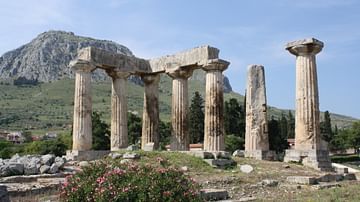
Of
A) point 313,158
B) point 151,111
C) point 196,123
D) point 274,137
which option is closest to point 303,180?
point 313,158

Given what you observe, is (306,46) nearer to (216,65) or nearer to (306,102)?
(306,102)

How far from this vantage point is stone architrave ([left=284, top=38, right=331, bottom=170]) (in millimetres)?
26984

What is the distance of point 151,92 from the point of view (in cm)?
3562

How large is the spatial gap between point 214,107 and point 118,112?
7263 mm

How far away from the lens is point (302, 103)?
90.8 ft

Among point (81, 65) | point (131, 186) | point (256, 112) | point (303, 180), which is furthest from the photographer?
point (256, 112)

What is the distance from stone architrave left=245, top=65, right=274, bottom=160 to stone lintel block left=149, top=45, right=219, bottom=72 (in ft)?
9.72

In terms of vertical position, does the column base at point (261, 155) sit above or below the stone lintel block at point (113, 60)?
below

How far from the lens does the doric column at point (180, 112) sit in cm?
3306

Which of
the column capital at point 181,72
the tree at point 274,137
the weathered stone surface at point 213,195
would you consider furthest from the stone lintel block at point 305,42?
the tree at point 274,137

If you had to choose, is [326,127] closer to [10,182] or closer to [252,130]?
[252,130]

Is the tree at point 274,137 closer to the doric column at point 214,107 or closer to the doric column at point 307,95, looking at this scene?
the doric column at point 214,107

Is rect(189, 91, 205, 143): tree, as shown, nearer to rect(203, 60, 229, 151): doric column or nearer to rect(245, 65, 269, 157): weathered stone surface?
rect(203, 60, 229, 151): doric column

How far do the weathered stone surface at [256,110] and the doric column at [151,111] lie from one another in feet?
27.6
